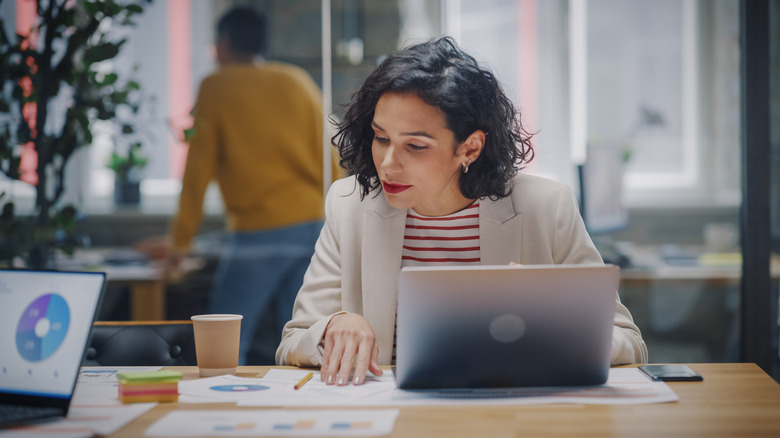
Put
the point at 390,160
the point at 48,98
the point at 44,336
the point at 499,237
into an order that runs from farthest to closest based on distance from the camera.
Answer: the point at 48,98 < the point at 499,237 < the point at 390,160 < the point at 44,336

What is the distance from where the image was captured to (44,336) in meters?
1.21

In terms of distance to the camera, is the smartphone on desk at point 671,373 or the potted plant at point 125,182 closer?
the smartphone on desk at point 671,373

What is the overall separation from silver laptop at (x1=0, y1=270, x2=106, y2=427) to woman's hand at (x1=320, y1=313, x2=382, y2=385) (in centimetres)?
41

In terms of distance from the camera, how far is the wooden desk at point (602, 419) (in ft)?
3.49

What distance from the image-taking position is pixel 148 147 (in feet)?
12.2

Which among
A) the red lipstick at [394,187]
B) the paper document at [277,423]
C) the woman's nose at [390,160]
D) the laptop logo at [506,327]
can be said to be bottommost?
the paper document at [277,423]

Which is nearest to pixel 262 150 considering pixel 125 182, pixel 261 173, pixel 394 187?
pixel 261 173

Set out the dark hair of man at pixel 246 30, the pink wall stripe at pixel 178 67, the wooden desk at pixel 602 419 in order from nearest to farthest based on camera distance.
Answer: the wooden desk at pixel 602 419 < the dark hair of man at pixel 246 30 < the pink wall stripe at pixel 178 67

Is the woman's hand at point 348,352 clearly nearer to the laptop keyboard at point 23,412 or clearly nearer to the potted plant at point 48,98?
the laptop keyboard at point 23,412

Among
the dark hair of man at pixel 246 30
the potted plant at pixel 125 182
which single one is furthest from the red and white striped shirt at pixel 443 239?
the potted plant at pixel 125 182

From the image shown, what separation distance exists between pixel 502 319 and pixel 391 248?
1.95 feet

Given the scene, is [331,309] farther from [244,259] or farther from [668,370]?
[244,259]

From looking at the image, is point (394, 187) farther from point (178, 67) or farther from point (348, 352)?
point (178, 67)

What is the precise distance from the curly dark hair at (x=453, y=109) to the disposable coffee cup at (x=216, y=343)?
546mm
